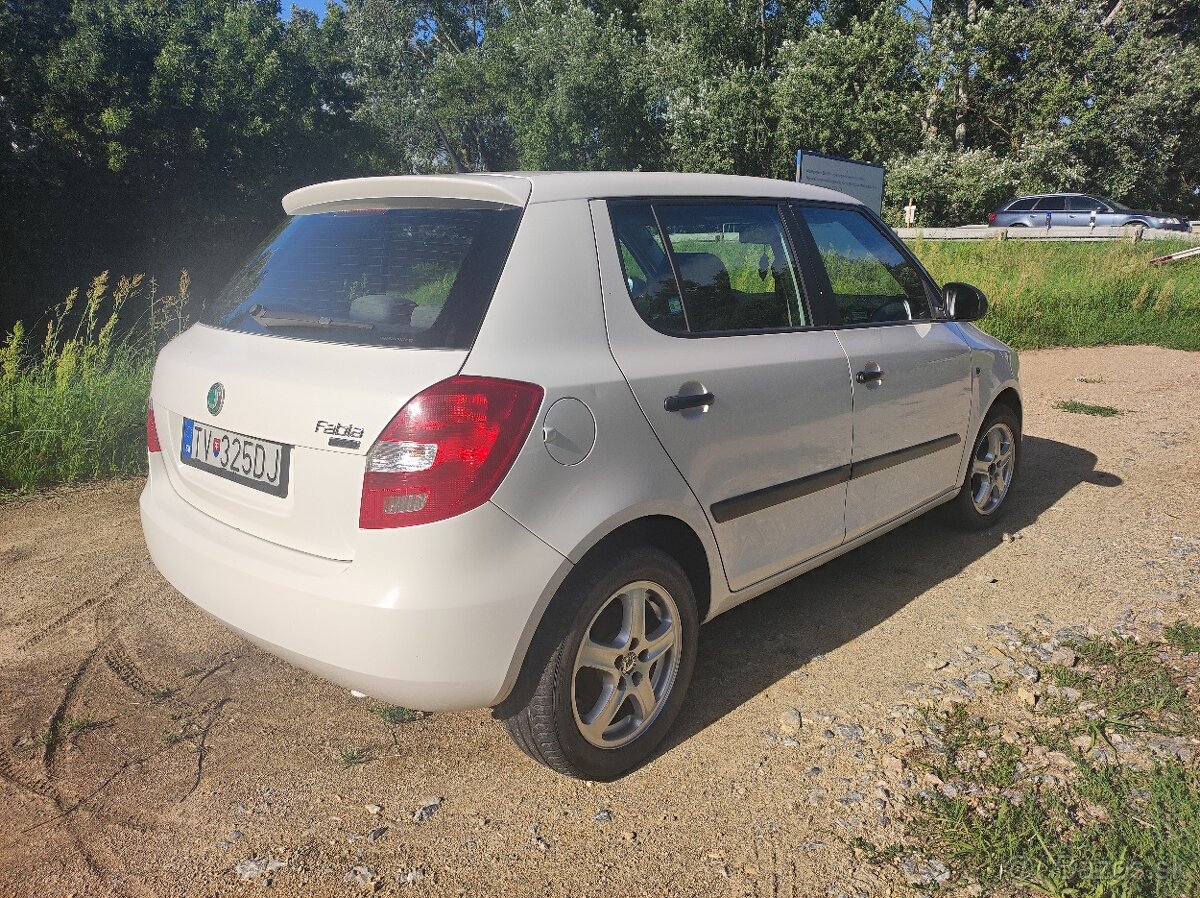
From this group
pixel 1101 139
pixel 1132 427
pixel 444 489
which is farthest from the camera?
pixel 1101 139

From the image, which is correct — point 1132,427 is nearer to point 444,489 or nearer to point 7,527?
point 444,489

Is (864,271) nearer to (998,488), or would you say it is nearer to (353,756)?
(998,488)

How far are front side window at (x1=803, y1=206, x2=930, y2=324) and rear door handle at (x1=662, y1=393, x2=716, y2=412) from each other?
3.37ft

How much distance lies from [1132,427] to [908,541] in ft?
12.8

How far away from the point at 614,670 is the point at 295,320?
1410mm

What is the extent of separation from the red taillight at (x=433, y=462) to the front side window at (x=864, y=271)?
6.20 feet

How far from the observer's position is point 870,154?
28.5 metres

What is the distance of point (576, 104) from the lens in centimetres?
3294

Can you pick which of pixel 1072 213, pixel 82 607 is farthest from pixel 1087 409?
pixel 1072 213

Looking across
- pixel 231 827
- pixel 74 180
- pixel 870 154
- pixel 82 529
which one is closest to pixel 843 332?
pixel 231 827

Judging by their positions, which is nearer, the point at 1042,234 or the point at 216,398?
the point at 216,398

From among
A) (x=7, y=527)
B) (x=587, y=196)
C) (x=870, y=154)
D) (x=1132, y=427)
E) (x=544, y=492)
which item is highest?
(x=870, y=154)

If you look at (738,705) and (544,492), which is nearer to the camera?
(544,492)

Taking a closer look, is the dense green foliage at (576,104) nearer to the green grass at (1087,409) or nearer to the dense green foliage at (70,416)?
the dense green foliage at (70,416)
